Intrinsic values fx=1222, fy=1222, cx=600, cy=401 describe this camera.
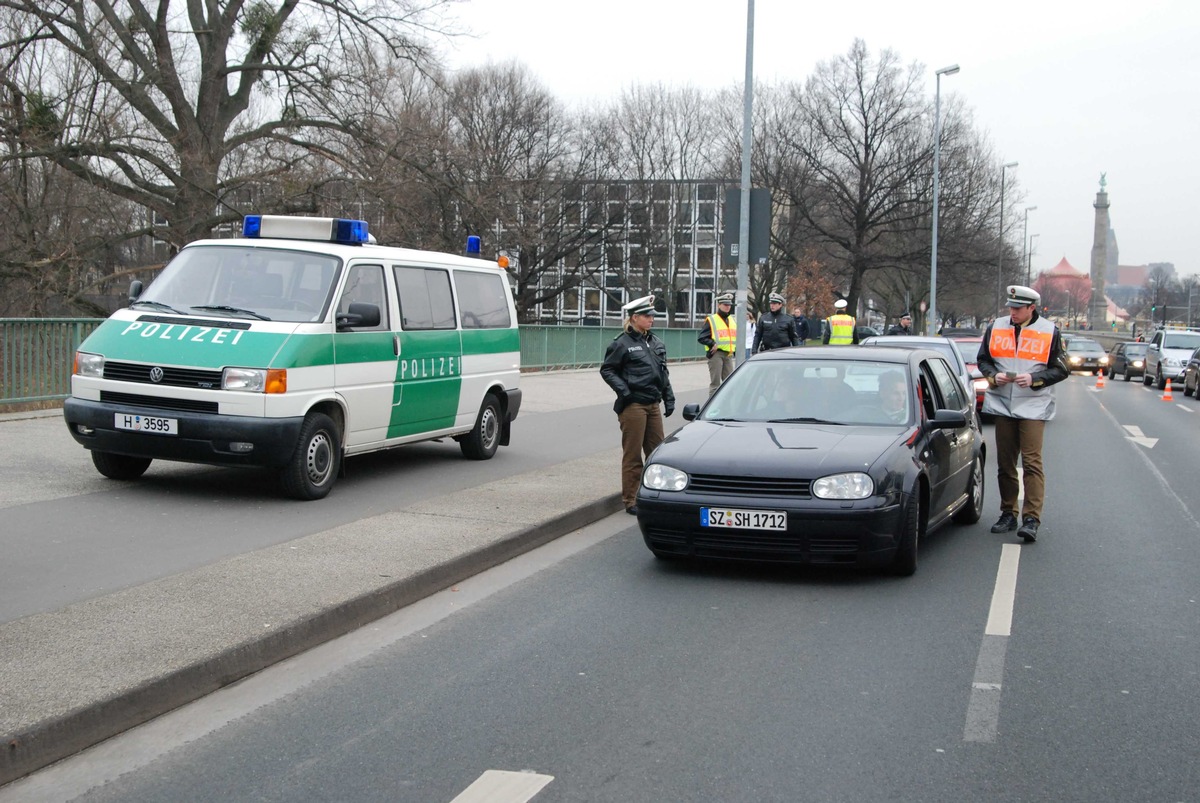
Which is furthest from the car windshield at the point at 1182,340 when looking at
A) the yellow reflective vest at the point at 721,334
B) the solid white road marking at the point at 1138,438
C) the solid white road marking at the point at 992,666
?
the solid white road marking at the point at 992,666

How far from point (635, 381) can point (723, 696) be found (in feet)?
16.6

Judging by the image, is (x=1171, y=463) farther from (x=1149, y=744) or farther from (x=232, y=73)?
(x=232, y=73)

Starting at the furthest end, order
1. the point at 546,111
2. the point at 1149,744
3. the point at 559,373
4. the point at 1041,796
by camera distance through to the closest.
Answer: the point at 546,111, the point at 559,373, the point at 1149,744, the point at 1041,796

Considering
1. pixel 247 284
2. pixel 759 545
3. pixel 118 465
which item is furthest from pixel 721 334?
pixel 759 545

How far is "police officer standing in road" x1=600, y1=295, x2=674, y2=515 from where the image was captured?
32.7ft

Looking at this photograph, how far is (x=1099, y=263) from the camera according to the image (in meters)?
173

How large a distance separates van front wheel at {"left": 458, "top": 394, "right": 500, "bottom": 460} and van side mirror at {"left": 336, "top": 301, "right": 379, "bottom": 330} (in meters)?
2.77

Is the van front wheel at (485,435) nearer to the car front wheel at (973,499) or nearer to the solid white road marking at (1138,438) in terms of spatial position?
the car front wheel at (973,499)

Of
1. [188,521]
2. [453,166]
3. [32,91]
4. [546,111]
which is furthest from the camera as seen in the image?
[546,111]

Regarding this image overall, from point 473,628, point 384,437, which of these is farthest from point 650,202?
point 473,628

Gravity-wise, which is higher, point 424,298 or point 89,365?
point 424,298

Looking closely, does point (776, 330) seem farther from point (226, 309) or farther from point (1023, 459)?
point (226, 309)

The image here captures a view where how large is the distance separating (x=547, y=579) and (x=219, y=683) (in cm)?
273

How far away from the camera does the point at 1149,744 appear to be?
458cm
